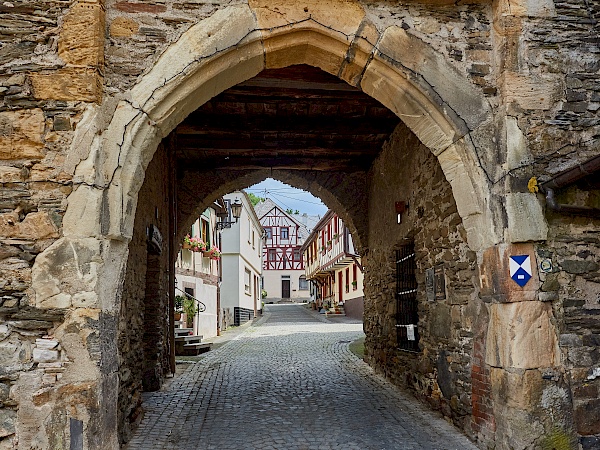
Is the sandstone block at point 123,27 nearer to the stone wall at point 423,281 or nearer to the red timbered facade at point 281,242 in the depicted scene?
the stone wall at point 423,281

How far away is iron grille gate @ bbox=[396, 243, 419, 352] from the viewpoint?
662 centimetres

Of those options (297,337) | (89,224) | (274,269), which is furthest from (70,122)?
(274,269)

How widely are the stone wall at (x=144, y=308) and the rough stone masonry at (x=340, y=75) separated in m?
0.19

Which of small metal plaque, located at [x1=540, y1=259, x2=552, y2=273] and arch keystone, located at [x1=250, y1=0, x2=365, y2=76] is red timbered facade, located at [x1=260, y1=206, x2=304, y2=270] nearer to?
arch keystone, located at [x1=250, y1=0, x2=365, y2=76]

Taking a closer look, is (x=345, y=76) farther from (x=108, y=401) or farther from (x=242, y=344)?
(x=242, y=344)

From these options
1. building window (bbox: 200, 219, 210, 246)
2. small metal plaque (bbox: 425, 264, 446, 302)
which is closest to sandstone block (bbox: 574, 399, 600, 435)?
small metal plaque (bbox: 425, 264, 446, 302)

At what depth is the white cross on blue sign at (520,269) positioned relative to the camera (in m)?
3.70

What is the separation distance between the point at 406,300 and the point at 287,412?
2.21 m

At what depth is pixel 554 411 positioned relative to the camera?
3.62m

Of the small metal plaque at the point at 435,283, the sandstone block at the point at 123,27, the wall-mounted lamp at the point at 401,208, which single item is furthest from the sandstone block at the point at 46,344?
the wall-mounted lamp at the point at 401,208

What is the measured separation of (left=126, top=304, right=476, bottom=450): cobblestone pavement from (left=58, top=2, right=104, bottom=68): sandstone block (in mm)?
2890

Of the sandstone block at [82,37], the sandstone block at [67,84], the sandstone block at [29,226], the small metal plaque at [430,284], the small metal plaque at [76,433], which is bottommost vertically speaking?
the small metal plaque at [76,433]

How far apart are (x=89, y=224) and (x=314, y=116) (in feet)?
13.2

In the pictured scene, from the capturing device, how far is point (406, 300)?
6.99 m
